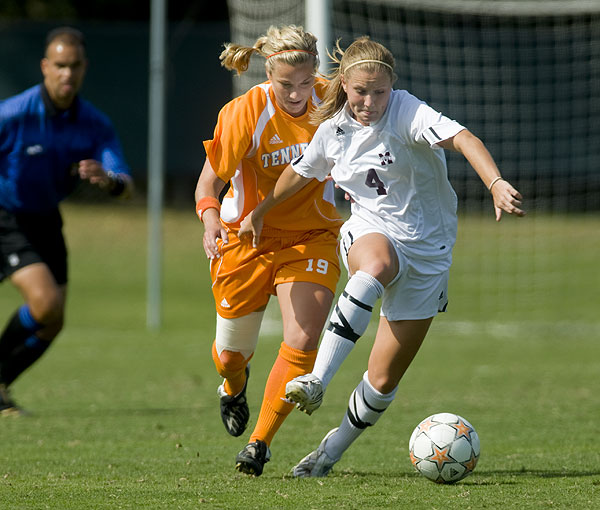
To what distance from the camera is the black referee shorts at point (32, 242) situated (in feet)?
23.9

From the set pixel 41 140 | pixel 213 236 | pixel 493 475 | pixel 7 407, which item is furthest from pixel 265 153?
pixel 7 407

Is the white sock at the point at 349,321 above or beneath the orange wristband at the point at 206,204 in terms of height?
beneath

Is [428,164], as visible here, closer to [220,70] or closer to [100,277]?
[100,277]

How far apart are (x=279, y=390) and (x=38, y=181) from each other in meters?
3.36

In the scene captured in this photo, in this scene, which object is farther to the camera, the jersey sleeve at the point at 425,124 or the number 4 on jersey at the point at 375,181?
the number 4 on jersey at the point at 375,181

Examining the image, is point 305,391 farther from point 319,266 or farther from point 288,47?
point 288,47

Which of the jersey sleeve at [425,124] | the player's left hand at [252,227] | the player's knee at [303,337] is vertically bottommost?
the player's knee at [303,337]

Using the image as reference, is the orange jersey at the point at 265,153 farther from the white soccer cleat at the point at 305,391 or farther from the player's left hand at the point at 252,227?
the white soccer cleat at the point at 305,391

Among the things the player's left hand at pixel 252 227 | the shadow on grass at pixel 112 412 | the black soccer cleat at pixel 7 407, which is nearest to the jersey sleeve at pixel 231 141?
the player's left hand at pixel 252 227

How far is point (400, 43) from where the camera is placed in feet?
50.2

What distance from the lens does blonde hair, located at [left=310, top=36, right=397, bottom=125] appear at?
447 cm

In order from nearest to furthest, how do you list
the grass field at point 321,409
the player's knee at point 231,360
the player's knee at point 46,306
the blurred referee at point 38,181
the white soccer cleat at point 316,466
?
the grass field at point 321,409, the white soccer cleat at point 316,466, the player's knee at point 231,360, the player's knee at point 46,306, the blurred referee at point 38,181

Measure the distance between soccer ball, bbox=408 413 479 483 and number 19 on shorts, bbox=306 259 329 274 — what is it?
988mm

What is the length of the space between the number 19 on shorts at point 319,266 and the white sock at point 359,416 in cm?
61
